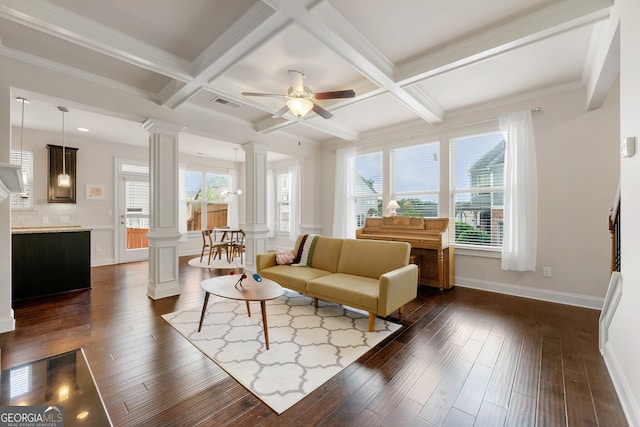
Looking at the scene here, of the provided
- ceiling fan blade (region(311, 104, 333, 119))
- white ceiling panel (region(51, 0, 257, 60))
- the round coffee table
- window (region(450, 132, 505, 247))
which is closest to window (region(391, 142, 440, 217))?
window (region(450, 132, 505, 247))

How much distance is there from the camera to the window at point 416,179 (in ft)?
15.6

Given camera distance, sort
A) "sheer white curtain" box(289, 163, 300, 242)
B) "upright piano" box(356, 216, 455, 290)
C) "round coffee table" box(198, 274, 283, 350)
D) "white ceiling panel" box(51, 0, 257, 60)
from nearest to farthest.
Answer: "white ceiling panel" box(51, 0, 257, 60)
"round coffee table" box(198, 274, 283, 350)
"upright piano" box(356, 216, 455, 290)
"sheer white curtain" box(289, 163, 300, 242)

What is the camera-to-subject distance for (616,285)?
80.0 inches

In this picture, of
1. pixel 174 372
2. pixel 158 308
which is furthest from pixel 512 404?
pixel 158 308

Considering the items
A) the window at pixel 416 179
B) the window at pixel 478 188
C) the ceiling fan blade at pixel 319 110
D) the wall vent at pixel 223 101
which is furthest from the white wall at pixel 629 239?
the wall vent at pixel 223 101

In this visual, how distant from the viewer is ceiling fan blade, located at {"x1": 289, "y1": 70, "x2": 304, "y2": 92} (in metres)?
2.82

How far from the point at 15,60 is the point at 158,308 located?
9.71ft

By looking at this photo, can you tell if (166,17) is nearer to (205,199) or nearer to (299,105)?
(299,105)

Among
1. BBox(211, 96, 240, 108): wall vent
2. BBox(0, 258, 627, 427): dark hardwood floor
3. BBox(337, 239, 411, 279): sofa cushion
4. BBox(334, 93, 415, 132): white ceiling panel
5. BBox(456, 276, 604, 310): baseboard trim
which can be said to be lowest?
BBox(0, 258, 627, 427): dark hardwood floor

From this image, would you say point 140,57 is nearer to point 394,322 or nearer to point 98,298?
point 98,298

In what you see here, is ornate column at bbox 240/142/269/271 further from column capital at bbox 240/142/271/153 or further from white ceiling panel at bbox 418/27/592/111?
white ceiling panel at bbox 418/27/592/111

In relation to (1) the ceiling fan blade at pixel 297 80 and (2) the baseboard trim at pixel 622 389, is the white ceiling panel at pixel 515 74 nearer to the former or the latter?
(1) the ceiling fan blade at pixel 297 80

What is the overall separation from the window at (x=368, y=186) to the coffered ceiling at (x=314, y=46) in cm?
178

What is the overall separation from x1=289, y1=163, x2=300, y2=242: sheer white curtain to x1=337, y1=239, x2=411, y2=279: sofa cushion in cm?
355
